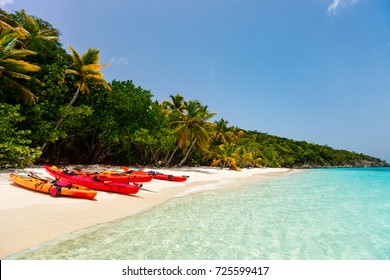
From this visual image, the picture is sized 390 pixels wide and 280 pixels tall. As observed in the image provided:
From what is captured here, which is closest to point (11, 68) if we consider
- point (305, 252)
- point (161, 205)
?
point (161, 205)

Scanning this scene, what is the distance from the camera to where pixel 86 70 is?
19.1 meters

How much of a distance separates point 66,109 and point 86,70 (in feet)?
14.4

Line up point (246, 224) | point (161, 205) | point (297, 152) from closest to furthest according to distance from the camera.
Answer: point (246, 224) < point (161, 205) < point (297, 152)

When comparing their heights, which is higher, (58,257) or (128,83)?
(128,83)

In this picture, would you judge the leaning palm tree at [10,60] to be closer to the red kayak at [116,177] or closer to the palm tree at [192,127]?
the red kayak at [116,177]

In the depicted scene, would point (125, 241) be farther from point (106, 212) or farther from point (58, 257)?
point (106, 212)

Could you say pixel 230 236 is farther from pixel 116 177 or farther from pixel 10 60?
pixel 10 60

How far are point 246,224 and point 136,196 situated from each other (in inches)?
223

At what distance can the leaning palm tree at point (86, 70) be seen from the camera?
19.2 m

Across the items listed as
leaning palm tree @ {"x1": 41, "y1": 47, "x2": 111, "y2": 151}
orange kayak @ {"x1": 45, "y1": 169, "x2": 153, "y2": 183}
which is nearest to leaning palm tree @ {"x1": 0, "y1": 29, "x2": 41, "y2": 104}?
leaning palm tree @ {"x1": 41, "y1": 47, "x2": 111, "y2": 151}

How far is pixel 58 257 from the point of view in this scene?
4.89 m

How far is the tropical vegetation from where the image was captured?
525 inches
